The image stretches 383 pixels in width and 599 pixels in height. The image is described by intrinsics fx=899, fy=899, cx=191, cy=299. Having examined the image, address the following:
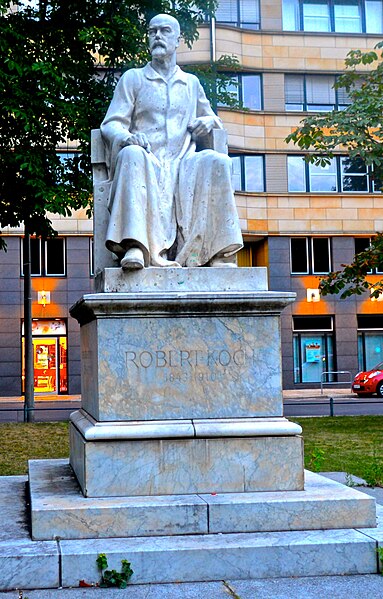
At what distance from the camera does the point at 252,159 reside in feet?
122

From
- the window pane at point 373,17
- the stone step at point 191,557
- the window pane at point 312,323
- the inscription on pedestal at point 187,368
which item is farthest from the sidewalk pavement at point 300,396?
the stone step at point 191,557

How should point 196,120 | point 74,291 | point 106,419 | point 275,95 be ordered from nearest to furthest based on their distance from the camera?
1. point 106,419
2. point 196,120
3. point 74,291
4. point 275,95

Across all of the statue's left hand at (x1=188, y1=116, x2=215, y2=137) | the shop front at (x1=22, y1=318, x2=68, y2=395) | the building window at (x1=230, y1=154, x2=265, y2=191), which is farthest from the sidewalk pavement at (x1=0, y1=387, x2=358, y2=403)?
the statue's left hand at (x1=188, y1=116, x2=215, y2=137)

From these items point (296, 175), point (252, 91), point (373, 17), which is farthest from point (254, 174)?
point (373, 17)

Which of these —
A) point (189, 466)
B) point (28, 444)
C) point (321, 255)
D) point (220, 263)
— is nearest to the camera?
point (189, 466)

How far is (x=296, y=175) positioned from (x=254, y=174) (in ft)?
6.13

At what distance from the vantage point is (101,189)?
7855 mm

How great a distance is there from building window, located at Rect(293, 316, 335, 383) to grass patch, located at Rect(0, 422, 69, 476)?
19634 millimetres

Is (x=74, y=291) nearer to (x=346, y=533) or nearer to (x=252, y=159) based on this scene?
(x=252, y=159)

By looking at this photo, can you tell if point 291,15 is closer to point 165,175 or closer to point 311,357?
point 311,357

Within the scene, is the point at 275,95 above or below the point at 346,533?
above

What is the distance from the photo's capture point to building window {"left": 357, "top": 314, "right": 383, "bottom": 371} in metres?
37.7

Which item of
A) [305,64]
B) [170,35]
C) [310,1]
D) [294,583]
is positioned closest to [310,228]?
[305,64]

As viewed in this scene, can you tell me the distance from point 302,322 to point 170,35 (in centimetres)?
2989
